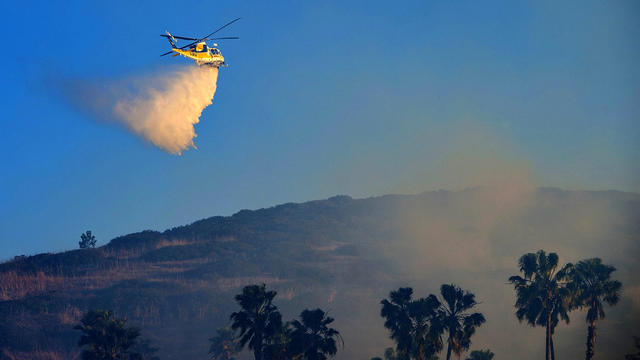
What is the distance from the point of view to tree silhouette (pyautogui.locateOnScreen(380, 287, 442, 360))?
6247cm

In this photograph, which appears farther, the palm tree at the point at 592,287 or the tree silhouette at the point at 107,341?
the palm tree at the point at 592,287

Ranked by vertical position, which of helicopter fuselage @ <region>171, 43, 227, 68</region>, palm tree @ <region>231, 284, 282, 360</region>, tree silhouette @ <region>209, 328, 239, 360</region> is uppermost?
helicopter fuselage @ <region>171, 43, 227, 68</region>

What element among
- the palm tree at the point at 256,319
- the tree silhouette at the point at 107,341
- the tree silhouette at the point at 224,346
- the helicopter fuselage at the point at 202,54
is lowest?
the tree silhouette at the point at 224,346

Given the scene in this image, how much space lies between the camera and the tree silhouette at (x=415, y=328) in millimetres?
62469

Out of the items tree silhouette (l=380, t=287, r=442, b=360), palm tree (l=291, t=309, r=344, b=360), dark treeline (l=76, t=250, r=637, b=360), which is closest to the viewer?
palm tree (l=291, t=309, r=344, b=360)

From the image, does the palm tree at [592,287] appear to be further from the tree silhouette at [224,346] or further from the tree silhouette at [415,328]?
the tree silhouette at [224,346]

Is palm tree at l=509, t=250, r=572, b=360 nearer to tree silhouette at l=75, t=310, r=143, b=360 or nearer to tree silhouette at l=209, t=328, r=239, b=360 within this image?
tree silhouette at l=75, t=310, r=143, b=360

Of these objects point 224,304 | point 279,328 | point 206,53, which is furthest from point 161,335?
point 279,328

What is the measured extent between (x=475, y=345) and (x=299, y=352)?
10368 cm

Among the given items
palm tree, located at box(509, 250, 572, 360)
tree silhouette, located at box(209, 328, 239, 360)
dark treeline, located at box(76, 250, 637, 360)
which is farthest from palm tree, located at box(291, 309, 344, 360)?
tree silhouette, located at box(209, 328, 239, 360)

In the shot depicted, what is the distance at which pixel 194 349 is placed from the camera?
159 meters

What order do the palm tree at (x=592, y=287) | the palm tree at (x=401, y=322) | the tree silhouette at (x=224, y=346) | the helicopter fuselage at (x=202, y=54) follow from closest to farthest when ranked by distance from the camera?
the palm tree at (x=401, y=322)
the palm tree at (x=592, y=287)
the helicopter fuselage at (x=202, y=54)
the tree silhouette at (x=224, y=346)

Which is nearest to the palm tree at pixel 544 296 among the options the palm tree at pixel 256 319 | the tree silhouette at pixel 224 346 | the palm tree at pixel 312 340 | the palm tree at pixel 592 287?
the palm tree at pixel 592 287

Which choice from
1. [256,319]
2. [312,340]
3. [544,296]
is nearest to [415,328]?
[312,340]
